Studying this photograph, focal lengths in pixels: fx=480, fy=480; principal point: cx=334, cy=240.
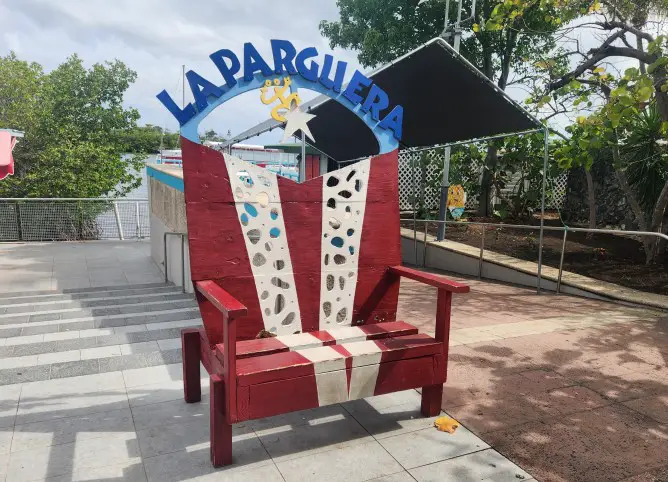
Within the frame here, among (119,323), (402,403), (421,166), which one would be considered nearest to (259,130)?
(119,323)

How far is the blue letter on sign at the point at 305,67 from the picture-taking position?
9.84 feet

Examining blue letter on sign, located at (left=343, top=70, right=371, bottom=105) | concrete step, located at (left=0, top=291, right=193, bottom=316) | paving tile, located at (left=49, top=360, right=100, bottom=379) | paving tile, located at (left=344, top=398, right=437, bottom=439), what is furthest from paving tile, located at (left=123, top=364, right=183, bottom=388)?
concrete step, located at (left=0, top=291, right=193, bottom=316)

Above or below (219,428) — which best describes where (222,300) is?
above

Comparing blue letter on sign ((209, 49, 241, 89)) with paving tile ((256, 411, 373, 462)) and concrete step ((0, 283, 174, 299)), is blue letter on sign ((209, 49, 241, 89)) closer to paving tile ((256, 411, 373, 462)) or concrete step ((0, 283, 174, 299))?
paving tile ((256, 411, 373, 462))

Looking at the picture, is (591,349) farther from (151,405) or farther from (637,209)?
(637,209)

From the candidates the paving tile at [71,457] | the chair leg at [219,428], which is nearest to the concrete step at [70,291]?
the paving tile at [71,457]

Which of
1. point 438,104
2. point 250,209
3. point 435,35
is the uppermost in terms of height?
point 435,35

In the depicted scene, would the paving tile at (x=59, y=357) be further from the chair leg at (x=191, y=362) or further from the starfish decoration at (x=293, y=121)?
the starfish decoration at (x=293, y=121)

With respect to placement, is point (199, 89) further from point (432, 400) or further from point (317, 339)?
point (432, 400)

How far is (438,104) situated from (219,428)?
6.37 m

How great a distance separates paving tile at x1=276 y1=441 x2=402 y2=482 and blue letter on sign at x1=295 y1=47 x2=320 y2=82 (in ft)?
7.30

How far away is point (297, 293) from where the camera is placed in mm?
3107

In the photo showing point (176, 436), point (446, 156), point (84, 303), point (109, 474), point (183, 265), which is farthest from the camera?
point (446, 156)

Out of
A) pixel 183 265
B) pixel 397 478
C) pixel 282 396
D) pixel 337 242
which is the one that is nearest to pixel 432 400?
pixel 397 478
